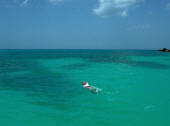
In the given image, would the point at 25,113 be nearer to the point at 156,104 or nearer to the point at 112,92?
the point at 112,92

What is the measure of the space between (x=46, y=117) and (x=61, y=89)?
154 inches

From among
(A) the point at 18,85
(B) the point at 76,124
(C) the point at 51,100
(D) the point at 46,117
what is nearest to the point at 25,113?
(D) the point at 46,117

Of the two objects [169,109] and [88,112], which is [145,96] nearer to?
[169,109]

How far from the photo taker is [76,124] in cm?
617

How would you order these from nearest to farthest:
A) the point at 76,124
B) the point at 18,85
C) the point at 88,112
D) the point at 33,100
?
the point at 76,124 < the point at 88,112 < the point at 33,100 < the point at 18,85

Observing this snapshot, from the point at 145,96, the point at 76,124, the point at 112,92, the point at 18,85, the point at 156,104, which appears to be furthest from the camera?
the point at 18,85

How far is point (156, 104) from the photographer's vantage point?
8.06 meters

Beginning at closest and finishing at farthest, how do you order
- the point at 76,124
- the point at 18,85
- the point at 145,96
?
the point at 76,124 < the point at 145,96 < the point at 18,85

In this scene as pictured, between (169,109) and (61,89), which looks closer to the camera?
(169,109)

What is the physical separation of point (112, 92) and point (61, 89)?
3.40 meters

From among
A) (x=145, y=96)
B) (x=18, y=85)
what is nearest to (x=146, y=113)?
(x=145, y=96)

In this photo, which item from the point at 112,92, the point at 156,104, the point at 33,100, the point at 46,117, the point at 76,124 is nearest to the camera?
the point at 76,124

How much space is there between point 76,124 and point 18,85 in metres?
7.21

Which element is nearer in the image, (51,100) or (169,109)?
(169,109)
